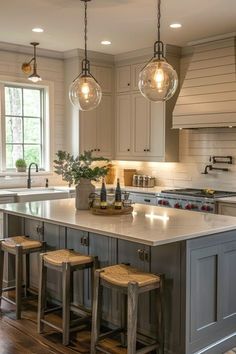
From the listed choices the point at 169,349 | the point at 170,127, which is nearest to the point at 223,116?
the point at 170,127

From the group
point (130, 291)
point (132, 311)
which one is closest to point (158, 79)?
point (130, 291)

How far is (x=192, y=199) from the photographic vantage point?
17.1 ft

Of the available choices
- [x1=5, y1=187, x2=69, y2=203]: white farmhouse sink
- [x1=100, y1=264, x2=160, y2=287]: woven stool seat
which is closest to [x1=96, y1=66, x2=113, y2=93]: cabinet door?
[x1=5, y1=187, x2=69, y2=203]: white farmhouse sink

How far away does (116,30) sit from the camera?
17.1 feet

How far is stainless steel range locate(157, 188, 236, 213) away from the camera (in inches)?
199

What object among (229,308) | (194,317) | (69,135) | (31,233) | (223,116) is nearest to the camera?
(194,317)

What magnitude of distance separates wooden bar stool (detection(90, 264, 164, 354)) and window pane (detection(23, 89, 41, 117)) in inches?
149

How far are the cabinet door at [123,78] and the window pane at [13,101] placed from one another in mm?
1428

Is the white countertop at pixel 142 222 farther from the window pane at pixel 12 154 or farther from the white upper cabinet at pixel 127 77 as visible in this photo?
the white upper cabinet at pixel 127 77

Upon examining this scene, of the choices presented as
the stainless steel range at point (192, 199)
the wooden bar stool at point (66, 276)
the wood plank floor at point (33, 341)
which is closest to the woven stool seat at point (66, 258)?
the wooden bar stool at point (66, 276)

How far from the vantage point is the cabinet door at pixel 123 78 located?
652 centimetres

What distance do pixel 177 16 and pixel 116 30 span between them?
2.82ft

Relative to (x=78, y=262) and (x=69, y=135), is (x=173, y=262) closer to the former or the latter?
(x=78, y=262)

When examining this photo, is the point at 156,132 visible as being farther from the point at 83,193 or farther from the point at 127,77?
the point at 83,193
